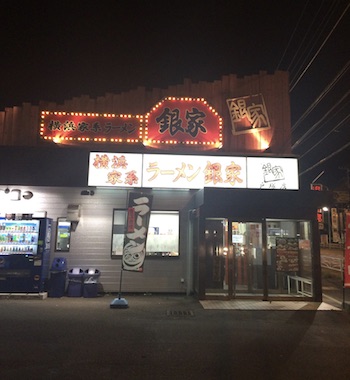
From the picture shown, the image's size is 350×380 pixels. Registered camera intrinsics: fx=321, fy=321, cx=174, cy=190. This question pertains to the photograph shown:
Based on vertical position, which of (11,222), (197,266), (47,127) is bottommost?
(197,266)

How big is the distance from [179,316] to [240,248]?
361 centimetres

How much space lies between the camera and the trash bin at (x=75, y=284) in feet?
35.5

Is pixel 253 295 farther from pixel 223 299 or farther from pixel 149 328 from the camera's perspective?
pixel 149 328

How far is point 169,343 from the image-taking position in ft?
20.1

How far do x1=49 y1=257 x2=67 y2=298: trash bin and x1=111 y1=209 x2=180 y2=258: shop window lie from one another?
1776 millimetres

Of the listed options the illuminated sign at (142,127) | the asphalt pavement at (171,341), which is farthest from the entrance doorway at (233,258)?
the illuminated sign at (142,127)

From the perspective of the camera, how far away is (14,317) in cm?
798

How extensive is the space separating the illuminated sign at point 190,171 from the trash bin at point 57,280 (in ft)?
9.94

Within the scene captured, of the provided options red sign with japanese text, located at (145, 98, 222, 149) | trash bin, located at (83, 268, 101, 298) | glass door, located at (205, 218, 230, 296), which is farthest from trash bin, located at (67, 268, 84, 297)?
red sign with japanese text, located at (145, 98, 222, 149)

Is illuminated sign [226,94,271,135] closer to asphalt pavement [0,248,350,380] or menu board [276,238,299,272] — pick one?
menu board [276,238,299,272]

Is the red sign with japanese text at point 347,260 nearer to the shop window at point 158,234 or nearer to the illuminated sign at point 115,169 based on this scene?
the shop window at point 158,234

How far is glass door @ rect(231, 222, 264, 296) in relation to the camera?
10.7 meters

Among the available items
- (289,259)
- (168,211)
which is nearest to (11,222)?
(168,211)

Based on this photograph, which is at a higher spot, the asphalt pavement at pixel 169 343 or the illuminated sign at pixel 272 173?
the illuminated sign at pixel 272 173
